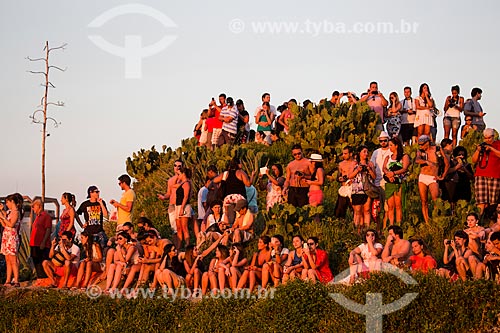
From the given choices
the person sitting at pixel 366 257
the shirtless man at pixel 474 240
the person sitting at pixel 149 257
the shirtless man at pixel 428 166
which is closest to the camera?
the shirtless man at pixel 474 240

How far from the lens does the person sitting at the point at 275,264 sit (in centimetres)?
1822

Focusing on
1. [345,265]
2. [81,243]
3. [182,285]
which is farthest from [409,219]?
[81,243]

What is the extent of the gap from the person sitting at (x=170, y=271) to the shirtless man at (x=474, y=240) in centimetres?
476

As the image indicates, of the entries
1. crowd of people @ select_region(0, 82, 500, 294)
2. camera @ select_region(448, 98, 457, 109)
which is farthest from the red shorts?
camera @ select_region(448, 98, 457, 109)

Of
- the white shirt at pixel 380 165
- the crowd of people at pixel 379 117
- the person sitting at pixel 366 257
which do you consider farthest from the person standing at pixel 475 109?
the person sitting at pixel 366 257

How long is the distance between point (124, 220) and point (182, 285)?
2383 millimetres

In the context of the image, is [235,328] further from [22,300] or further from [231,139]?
[231,139]

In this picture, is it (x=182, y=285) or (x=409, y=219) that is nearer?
(x=182, y=285)

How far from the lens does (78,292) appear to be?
19.4 metres

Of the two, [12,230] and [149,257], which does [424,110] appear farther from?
[12,230]

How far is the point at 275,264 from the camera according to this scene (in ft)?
59.9

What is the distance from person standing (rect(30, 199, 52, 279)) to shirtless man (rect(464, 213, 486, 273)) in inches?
291

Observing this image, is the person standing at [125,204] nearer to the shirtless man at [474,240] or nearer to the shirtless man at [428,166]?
the shirtless man at [428,166]

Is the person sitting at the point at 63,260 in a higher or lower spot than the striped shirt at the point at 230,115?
lower
